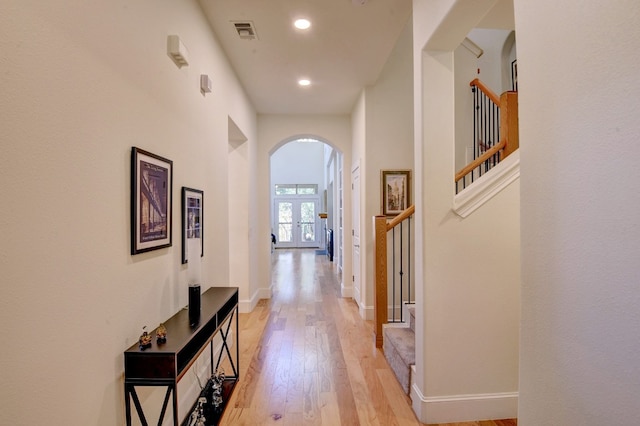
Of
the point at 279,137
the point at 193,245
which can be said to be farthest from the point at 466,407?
the point at 279,137

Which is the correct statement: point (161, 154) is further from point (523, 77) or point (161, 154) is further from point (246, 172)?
point (246, 172)

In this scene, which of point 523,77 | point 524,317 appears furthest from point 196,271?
point 523,77

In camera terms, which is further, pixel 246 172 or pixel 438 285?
pixel 246 172

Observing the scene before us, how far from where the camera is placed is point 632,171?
810mm

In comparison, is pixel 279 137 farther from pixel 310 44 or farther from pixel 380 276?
pixel 380 276

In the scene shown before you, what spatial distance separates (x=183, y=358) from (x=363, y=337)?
8.30 feet

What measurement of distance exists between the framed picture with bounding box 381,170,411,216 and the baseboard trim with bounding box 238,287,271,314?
2268 mm

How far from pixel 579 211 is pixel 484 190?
138 centimetres

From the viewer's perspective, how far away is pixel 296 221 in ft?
45.5

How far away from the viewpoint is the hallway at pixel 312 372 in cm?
235

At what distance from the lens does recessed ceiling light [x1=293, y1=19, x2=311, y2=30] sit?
2.79 metres

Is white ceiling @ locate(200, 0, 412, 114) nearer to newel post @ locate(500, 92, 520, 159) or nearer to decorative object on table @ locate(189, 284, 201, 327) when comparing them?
newel post @ locate(500, 92, 520, 159)

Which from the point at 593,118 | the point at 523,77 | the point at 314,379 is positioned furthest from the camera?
the point at 314,379

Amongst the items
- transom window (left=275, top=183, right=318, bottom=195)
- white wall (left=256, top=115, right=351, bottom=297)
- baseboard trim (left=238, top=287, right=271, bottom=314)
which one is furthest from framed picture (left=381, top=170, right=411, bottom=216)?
transom window (left=275, top=183, right=318, bottom=195)
